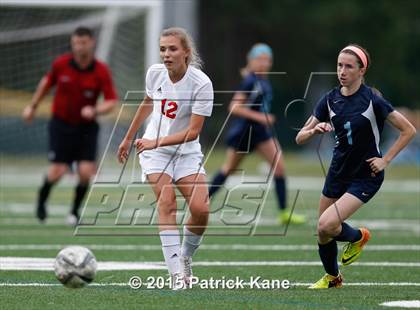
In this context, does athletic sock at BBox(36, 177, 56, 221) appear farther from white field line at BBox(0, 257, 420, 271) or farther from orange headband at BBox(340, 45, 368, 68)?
orange headband at BBox(340, 45, 368, 68)

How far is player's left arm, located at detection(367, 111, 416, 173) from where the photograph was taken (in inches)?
282

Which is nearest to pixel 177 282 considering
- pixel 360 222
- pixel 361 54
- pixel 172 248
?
pixel 172 248

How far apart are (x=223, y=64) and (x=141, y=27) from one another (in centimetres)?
2366

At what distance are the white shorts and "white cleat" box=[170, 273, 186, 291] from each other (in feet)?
2.31

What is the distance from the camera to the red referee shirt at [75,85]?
12383 mm

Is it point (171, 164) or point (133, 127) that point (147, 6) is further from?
point (171, 164)

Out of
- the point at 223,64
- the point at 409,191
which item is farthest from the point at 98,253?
the point at 223,64

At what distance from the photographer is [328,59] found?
42844mm

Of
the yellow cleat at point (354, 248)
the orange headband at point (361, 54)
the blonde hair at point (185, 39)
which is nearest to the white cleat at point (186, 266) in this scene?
the yellow cleat at point (354, 248)

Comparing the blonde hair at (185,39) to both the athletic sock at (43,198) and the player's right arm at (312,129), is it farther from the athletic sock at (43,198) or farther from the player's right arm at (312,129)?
the athletic sock at (43,198)

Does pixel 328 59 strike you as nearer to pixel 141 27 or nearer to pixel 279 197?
pixel 141 27

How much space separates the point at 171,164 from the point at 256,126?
5.31m

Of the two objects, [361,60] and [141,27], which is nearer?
[361,60]

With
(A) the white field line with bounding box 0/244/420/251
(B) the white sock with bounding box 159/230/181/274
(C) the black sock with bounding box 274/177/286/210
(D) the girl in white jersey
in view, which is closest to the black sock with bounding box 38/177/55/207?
(A) the white field line with bounding box 0/244/420/251
